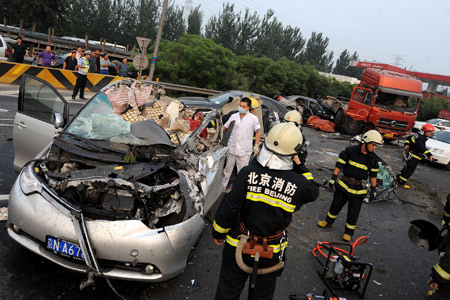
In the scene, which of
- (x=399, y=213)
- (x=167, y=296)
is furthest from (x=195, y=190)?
(x=399, y=213)

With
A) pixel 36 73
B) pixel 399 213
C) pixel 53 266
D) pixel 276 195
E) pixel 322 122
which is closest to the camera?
pixel 276 195

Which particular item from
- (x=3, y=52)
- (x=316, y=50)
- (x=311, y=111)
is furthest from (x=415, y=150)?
(x=316, y=50)

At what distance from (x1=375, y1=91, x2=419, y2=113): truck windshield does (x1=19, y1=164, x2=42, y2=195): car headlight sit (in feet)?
48.5

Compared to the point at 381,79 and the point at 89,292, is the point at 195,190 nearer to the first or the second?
the point at 89,292

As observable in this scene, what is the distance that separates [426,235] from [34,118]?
488cm

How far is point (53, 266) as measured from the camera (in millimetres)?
3467

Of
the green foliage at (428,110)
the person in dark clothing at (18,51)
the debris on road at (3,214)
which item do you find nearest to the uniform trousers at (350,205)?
the debris on road at (3,214)

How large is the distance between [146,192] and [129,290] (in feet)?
3.06

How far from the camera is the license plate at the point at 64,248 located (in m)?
2.93

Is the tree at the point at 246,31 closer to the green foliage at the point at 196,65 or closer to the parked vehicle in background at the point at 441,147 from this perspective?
the green foliage at the point at 196,65

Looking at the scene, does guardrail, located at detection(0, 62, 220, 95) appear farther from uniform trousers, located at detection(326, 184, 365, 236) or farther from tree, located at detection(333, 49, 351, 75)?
tree, located at detection(333, 49, 351, 75)

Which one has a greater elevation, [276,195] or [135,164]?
[276,195]

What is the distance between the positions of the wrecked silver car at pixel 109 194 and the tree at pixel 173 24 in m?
49.0

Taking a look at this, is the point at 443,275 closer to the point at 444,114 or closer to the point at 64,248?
the point at 64,248
